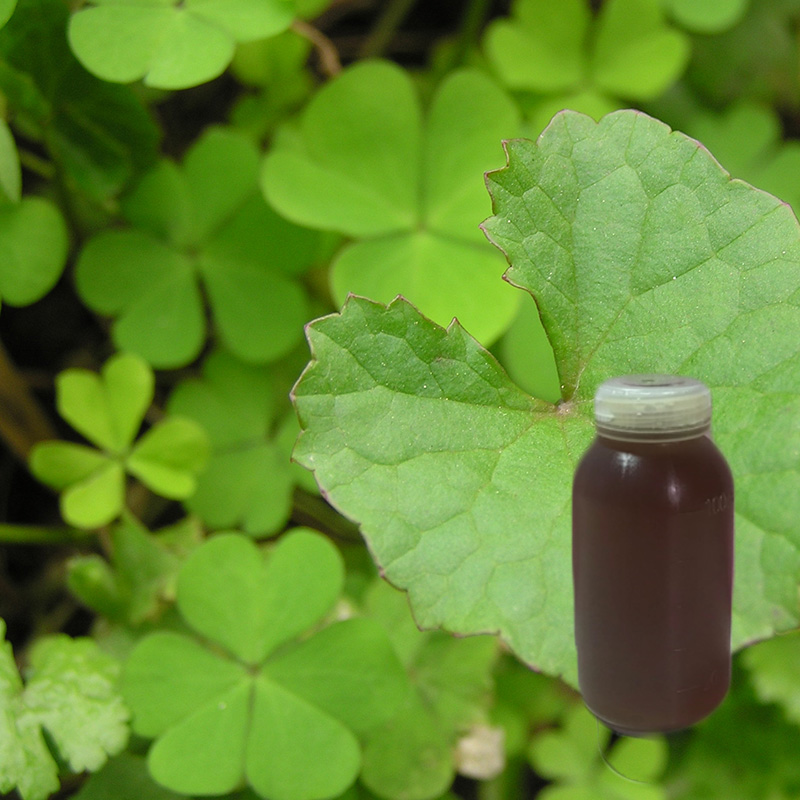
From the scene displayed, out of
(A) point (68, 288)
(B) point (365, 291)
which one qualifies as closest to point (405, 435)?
(B) point (365, 291)

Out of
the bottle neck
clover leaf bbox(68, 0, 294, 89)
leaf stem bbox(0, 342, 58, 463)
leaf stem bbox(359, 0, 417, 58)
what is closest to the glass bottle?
the bottle neck

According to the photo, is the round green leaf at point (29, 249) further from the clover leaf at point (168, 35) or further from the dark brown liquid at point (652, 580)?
the dark brown liquid at point (652, 580)

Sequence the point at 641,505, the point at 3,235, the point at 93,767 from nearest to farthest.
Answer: the point at 641,505
the point at 93,767
the point at 3,235

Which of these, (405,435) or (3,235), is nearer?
(405,435)

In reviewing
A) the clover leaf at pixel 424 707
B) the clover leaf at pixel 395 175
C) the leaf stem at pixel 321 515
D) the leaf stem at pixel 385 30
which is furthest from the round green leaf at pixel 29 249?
the leaf stem at pixel 385 30

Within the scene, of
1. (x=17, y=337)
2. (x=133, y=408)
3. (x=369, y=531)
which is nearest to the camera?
(x=369, y=531)

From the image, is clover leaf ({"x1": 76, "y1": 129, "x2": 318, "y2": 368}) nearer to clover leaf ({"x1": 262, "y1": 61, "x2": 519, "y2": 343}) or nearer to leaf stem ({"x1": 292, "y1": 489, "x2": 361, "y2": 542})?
clover leaf ({"x1": 262, "y1": 61, "x2": 519, "y2": 343})

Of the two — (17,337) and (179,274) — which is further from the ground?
(179,274)

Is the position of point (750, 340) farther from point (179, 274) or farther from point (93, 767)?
point (179, 274)
